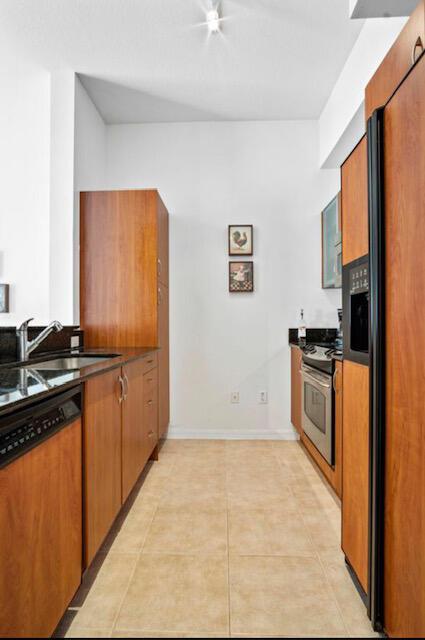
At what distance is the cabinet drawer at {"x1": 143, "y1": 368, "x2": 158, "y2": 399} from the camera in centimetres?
253

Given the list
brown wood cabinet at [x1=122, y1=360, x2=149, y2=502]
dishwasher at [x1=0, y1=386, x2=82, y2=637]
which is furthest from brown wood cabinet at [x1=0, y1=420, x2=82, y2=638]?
brown wood cabinet at [x1=122, y1=360, x2=149, y2=502]

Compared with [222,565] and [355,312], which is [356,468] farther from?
[222,565]

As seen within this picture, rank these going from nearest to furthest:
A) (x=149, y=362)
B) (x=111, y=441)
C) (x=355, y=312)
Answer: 1. (x=355, y=312)
2. (x=111, y=441)
3. (x=149, y=362)

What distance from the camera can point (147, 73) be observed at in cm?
284

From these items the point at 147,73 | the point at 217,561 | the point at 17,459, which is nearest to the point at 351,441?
the point at 217,561

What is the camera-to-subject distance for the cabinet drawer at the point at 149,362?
8.23 feet

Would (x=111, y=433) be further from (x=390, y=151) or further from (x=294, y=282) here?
(x=294, y=282)

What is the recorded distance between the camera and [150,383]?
8.87 ft

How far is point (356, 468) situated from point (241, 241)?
8.01 feet

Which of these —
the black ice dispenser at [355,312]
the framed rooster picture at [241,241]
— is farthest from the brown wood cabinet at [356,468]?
the framed rooster picture at [241,241]

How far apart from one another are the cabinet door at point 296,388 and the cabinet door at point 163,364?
1148 millimetres

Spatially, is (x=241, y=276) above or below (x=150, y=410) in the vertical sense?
above

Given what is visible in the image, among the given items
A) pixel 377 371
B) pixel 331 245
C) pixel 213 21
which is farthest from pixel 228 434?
pixel 213 21

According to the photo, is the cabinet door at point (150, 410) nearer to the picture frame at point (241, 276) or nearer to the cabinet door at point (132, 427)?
the cabinet door at point (132, 427)
